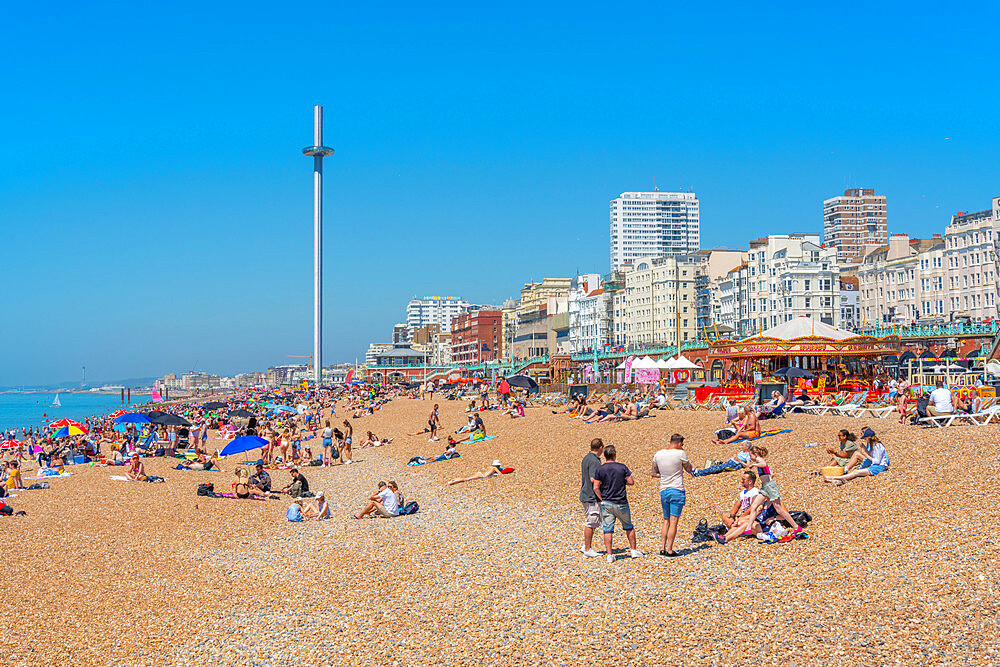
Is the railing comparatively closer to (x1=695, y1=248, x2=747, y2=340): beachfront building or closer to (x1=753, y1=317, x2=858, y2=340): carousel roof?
(x1=753, y1=317, x2=858, y2=340): carousel roof

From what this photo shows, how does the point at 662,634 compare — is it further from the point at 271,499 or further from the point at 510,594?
the point at 271,499

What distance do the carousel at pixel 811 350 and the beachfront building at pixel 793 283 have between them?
42817mm

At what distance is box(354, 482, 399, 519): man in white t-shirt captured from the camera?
14.7m

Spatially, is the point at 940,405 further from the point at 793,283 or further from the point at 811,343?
the point at 793,283

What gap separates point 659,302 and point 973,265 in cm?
3738

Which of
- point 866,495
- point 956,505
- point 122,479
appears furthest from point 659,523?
point 122,479

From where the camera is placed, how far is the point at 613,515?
9.77 m

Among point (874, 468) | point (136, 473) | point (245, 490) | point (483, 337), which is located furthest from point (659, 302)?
point (874, 468)

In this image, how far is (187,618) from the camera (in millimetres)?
9273

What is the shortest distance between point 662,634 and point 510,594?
1998mm

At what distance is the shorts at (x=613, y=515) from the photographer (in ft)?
31.9

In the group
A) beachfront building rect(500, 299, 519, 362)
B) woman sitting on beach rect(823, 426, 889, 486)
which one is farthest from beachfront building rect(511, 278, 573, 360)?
woman sitting on beach rect(823, 426, 889, 486)

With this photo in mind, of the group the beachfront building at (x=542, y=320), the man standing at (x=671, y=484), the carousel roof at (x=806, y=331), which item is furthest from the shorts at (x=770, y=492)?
the beachfront building at (x=542, y=320)

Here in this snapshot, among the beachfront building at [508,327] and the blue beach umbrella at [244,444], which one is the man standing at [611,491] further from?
the beachfront building at [508,327]
